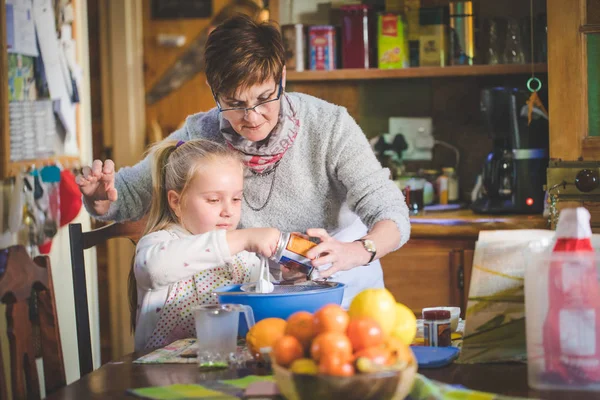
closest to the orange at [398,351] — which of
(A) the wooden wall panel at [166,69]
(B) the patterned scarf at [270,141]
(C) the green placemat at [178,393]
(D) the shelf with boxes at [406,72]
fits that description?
(C) the green placemat at [178,393]

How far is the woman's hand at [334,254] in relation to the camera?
1569 millimetres

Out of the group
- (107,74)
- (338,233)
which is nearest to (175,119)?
(107,74)

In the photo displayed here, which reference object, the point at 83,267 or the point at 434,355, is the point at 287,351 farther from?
the point at 83,267

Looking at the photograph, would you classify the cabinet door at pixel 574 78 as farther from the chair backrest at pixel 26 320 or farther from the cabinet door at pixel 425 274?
the chair backrest at pixel 26 320

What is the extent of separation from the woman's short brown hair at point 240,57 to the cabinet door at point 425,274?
4.37 feet

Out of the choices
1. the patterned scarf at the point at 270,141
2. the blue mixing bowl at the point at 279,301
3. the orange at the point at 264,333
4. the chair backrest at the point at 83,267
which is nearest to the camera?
the orange at the point at 264,333

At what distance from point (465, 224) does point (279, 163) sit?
1.12 meters

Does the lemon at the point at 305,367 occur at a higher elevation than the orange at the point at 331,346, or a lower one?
lower

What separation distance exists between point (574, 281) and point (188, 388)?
1.83ft

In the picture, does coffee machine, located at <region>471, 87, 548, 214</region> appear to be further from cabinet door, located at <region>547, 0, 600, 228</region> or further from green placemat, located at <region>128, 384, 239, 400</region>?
green placemat, located at <region>128, 384, 239, 400</region>

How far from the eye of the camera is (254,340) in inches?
49.7

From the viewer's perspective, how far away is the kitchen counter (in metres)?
2.95

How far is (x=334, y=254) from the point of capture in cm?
163

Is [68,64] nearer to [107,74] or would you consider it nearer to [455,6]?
[107,74]
